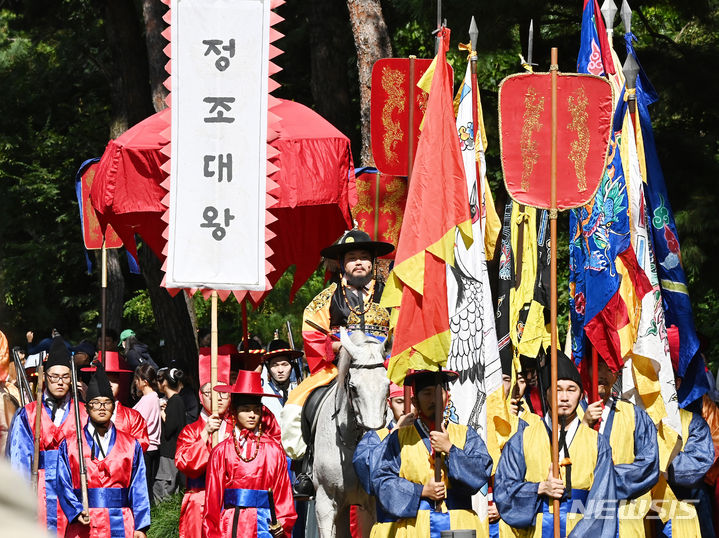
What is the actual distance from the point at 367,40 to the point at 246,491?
23.0ft

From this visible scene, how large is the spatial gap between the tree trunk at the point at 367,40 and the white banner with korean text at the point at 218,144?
5.88 meters

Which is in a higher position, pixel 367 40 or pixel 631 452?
pixel 367 40

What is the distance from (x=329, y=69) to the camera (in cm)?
1655

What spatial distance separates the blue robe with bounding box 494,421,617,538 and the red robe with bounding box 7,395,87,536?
3476 mm

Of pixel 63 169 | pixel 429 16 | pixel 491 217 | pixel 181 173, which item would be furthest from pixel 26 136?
pixel 181 173

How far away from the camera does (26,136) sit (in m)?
28.6

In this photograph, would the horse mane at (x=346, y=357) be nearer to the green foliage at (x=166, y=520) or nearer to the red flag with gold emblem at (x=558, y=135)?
the red flag with gold emblem at (x=558, y=135)

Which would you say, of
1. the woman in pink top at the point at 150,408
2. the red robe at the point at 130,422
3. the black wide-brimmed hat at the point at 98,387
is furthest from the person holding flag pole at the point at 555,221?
the woman in pink top at the point at 150,408

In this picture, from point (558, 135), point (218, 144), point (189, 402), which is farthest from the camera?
point (189, 402)

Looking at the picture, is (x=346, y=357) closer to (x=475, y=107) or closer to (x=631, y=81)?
(x=475, y=107)

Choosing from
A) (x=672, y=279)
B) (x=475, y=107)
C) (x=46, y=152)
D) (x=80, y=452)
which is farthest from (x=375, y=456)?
(x=46, y=152)

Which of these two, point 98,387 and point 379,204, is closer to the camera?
point 98,387

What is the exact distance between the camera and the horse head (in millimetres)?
7254

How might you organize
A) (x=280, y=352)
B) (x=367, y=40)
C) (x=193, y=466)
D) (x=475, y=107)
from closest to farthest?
(x=193, y=466), (x=475, y=107), (x=280, y=352), (x=367, y=40)
